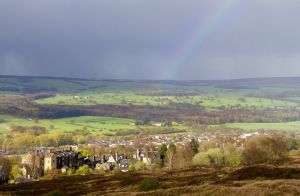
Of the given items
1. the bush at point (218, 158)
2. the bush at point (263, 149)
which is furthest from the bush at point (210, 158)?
the bush at point (263, 149)

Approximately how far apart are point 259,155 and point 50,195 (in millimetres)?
70993

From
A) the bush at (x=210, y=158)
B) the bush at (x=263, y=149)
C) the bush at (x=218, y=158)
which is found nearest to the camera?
the bush at (x=263, y=149)

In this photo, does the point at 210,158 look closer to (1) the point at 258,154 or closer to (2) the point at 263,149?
(1) the point at 258,154

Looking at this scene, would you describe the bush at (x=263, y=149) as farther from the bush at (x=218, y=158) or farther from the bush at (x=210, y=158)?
the bush at (x=210, y=158)

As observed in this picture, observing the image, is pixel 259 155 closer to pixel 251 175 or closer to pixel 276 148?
pixel 276 148

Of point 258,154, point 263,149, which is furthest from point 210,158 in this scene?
point 263,149

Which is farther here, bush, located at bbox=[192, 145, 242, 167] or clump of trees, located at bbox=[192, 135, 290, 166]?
bush, located at bbox=[192, 145, 242, 167]

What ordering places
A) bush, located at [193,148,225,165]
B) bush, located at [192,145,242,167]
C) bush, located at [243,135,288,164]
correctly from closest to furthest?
bush, located at [243,135,288,164] < bush, located at [192,145,242,167] < bush, located at [193,148,225,165]

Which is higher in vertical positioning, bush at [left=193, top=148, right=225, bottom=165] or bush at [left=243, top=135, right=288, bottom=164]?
bush at [left=243, top=135, right=288, bottom=164]

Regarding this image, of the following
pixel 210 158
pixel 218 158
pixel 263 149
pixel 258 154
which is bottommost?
pixel 218 158

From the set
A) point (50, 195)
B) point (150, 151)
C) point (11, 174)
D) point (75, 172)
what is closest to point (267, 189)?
point (50, 195)

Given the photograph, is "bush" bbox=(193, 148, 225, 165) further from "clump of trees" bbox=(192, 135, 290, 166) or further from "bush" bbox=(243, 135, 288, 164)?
"bush" bbox=(243, 135, 288, 164)

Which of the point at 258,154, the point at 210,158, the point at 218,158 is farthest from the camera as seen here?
the point at 218,158

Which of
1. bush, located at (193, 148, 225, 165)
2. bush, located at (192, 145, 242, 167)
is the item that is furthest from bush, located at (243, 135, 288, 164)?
bush, located at (193, 148, 225, 165)
